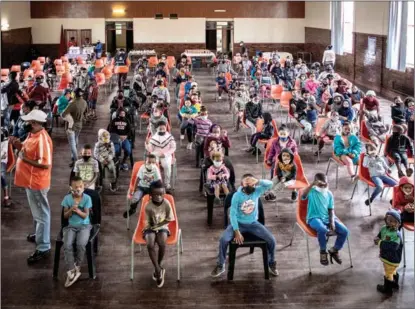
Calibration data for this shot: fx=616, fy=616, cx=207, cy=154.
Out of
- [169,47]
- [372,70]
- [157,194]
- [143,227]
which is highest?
[169,47]

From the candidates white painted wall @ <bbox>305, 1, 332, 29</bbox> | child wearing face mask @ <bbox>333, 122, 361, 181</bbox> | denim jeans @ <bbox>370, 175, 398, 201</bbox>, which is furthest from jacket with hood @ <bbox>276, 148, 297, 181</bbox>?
white painted wall @ <bbox>305, 1, 332, 29</bbox>

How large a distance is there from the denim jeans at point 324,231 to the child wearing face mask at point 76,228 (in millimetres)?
2324

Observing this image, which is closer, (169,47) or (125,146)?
(125,146)

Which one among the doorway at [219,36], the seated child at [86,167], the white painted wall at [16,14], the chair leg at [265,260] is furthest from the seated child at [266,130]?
the doorway at [219,36]

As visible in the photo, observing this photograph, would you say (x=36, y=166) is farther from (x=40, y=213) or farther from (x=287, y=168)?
(x=287, y=168)

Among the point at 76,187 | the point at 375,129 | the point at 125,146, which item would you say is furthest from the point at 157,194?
the point at 375,129

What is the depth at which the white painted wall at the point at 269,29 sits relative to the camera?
29703 mm

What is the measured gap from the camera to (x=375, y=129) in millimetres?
11648

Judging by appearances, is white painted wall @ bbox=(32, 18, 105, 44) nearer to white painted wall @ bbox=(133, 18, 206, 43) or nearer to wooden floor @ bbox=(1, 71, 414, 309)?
white painted wall @ bbox=(133, 18, 206, 43)

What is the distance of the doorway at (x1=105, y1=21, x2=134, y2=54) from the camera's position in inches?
1174

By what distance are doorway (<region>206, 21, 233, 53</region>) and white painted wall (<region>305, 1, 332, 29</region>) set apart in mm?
3703

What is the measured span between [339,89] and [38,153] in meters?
8.89

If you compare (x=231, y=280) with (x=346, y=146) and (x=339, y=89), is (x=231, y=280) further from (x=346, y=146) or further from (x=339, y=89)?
(x=339, y=89)

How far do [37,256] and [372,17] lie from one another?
1626 cm
